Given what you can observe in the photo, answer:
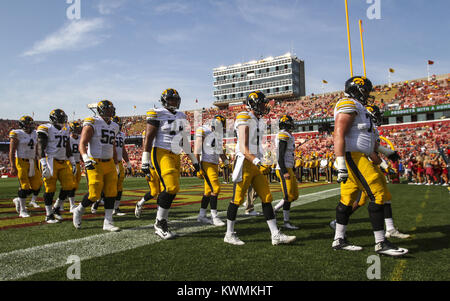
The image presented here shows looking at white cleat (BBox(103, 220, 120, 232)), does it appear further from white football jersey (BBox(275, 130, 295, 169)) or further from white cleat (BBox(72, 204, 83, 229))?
white football jersey (BBox(275, 130, 295, 169))

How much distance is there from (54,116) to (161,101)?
113 inches

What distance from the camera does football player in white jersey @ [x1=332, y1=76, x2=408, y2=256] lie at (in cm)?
349

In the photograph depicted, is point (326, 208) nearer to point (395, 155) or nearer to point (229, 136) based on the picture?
point (395, 155)

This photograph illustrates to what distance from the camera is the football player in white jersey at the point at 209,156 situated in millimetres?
6090

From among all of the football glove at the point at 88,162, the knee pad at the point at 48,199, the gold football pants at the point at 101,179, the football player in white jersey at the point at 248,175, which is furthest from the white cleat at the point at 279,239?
the knee pad at the point at 48,199

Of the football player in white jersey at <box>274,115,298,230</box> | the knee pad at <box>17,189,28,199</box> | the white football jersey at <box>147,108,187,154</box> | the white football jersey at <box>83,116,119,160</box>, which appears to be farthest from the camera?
the knee pad at <box>17,189,28,199</box>

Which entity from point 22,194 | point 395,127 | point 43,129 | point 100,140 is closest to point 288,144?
point 100,140

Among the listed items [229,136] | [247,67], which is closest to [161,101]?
[229,136]

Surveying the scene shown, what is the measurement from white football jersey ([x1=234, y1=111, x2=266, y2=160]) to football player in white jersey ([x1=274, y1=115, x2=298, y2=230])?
3.25 feet

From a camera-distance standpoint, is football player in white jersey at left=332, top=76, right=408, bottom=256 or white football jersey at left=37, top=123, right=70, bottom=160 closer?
football player in white jersey at left=332, top=76, right=408, bottom=256

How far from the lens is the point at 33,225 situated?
5.58 metres

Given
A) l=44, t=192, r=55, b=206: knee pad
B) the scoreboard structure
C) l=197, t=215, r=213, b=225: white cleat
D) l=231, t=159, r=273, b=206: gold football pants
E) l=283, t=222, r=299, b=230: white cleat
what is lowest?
l=283, t=222, r=299, b=230: white cleat

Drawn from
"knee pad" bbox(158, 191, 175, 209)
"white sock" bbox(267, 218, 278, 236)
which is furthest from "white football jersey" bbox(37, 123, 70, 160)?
"white sock" bbox(267, 218, 278, 236)

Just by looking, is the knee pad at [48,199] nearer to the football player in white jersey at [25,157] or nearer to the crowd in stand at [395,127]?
the football player in white jersey at [25,157]
